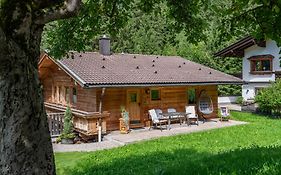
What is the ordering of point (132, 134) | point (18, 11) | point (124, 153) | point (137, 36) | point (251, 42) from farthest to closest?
1. point (137, 36)
2. point (251, 42)
3. point (132, 134)
4. point (124, 153)
5. point (18, 11)

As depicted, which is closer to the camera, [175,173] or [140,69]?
[175,173]

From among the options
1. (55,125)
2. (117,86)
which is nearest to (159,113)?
(117,86)

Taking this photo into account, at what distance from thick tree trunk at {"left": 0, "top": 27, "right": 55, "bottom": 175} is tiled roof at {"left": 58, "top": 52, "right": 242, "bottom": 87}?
12217 millimetres

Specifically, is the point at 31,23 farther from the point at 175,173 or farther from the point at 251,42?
the point at 251,42

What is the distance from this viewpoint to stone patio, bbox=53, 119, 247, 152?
1539 centimetres

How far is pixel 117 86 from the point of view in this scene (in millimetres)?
17422

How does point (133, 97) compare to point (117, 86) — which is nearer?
point (117, 86)

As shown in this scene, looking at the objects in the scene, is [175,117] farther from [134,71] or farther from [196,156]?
[196,156]

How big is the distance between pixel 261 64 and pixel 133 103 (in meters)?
15.3

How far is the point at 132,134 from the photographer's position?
17547 mm

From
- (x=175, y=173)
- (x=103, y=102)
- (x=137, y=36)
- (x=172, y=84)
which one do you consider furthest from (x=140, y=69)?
(x=137, y=36)

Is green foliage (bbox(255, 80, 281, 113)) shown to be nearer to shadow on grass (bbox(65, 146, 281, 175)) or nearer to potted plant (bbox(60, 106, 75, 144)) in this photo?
potted plant (bbox(60, 106, 75, 144))

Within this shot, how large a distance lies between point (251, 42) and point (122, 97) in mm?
15249

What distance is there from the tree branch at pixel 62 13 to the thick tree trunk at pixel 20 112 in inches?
7.8
